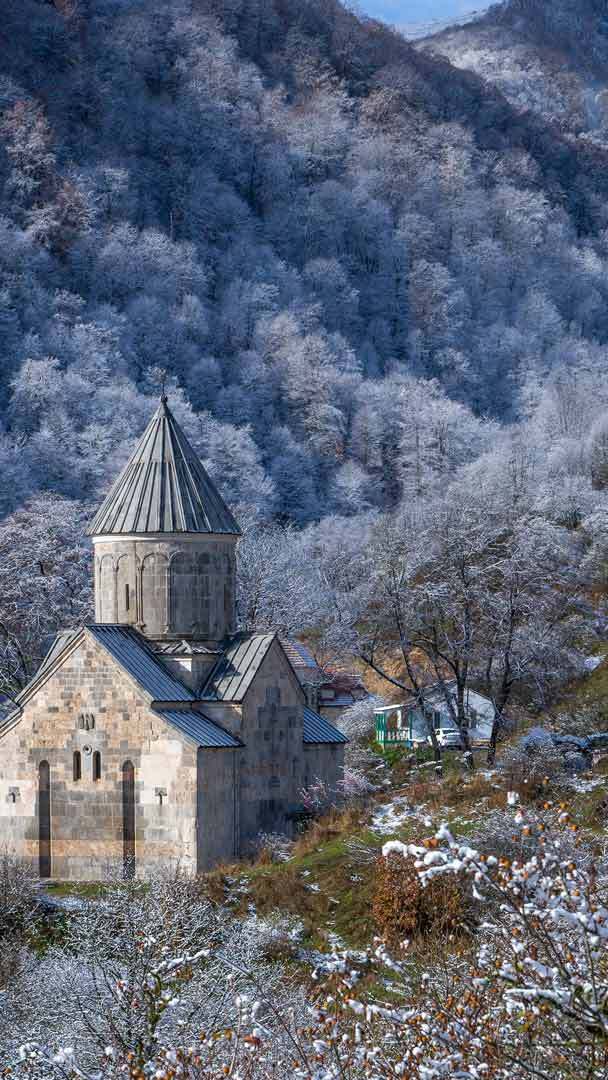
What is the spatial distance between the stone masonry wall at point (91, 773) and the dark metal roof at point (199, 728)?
230mm

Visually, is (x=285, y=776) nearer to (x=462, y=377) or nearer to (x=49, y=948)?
(x=49, y=948)

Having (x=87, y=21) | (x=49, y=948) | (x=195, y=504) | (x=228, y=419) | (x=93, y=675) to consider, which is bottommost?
(x=49, y=948)

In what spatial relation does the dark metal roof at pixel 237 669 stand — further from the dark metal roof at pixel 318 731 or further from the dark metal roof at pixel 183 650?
the dark metal roof at pixel 318 731

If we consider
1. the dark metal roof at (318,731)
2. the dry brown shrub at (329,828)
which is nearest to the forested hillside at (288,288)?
the dark metal roof at (318,731)

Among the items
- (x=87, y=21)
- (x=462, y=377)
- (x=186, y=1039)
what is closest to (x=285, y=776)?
(x=186, y=1039)

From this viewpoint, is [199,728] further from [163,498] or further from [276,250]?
[276,250]

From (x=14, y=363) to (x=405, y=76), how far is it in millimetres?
64127

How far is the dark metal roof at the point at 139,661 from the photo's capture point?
31094mm

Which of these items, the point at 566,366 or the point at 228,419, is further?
the point at 566,366

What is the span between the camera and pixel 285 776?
108ft

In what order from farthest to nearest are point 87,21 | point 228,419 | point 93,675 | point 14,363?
point 87,21, point 228,419, point 14,363, point 93,675

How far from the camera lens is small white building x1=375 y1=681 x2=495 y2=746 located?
44.2 metres

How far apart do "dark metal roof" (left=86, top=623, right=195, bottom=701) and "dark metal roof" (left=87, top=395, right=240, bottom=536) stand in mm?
2027

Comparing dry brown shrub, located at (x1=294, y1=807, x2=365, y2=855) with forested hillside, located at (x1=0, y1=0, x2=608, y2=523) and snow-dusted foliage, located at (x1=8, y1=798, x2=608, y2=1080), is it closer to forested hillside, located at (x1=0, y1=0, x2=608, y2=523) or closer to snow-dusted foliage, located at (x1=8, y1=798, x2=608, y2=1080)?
snow-dusted foliage, located at (x1=8, y1=798, x2=608, y2=1080)
